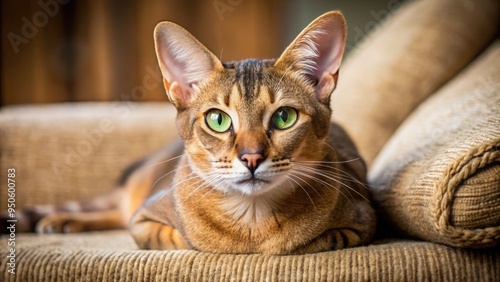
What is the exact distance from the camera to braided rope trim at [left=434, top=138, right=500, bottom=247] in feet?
3.76

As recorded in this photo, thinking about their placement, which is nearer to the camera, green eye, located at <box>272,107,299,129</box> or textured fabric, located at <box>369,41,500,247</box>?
textured fabric, located at <box>369,41,500,247</box>

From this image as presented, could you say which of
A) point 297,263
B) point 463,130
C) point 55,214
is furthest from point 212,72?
point 55,214

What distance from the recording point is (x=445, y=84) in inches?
82.1

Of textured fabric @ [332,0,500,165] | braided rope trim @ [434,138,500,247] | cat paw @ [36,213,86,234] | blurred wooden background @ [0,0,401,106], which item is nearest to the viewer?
braided rope trim @ [434,138,500,247]

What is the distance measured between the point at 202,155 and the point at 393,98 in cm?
103

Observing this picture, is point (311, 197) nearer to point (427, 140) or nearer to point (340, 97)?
point (427, 140)

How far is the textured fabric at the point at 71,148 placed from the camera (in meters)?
2.23

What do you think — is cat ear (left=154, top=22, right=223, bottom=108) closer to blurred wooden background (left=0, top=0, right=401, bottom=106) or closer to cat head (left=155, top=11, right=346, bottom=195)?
cat head (left=155, top=11, right=346, bottom=195)

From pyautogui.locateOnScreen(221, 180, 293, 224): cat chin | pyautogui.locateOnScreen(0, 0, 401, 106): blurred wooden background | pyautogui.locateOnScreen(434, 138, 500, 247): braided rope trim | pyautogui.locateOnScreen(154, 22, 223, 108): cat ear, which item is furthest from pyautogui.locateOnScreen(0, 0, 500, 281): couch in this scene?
pyautogui.locateOnScreen(0, 0, 401, 106): blurred wooden background

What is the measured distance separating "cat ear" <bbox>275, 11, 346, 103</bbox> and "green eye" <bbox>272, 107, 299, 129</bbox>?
4.3 inches

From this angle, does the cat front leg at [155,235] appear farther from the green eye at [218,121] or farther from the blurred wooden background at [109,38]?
the blurred wooden background at [109,38]

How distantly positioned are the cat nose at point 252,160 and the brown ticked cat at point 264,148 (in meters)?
0.02

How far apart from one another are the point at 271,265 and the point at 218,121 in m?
0.33

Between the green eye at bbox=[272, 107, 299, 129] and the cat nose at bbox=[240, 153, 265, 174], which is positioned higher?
the green eye at bbox=[272, 107, 299, 129]
